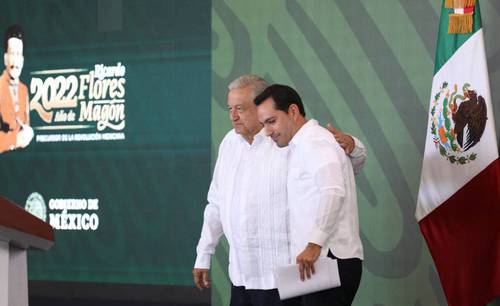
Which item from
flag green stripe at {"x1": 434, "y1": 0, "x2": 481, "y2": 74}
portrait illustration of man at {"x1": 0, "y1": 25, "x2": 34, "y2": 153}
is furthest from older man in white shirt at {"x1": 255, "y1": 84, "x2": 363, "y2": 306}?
portrait illustration of man at {"x1": 0, "y1": 25, "x2": 34, "y2": 153}

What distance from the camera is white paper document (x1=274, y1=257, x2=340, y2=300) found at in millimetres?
2807

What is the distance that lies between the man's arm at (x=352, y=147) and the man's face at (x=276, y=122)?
186mm

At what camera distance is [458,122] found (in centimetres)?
444

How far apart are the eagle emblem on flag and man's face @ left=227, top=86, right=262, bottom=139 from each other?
4.52ft

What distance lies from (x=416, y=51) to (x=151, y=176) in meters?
2.09

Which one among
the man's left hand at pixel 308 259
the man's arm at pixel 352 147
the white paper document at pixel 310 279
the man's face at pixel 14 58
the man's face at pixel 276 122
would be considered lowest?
the white paper document at pixel 310 279

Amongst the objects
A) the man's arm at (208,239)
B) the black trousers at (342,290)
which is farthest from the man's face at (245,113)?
the black trousers at (342,290)

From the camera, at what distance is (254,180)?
338cm

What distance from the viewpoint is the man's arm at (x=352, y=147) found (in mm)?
3139

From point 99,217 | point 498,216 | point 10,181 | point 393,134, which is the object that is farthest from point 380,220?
point 10,181

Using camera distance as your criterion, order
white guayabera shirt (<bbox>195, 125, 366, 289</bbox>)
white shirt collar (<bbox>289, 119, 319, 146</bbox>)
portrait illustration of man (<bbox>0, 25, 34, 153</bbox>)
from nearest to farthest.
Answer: white shirt collar (<bbox>289, 119, 319, 146</bbox>) < white guayabera shirt (<bbox>195, 125, 366, 289</bbox>) < portrait illustration of man (<bbox>0, 25, 34, 153</bbox>)

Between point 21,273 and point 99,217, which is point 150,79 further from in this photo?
point 21,273

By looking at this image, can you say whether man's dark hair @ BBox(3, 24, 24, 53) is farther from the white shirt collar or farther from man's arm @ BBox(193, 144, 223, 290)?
the white shirt collar

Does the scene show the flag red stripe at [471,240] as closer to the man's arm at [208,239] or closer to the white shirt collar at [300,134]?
the man's arm at [208,239]
